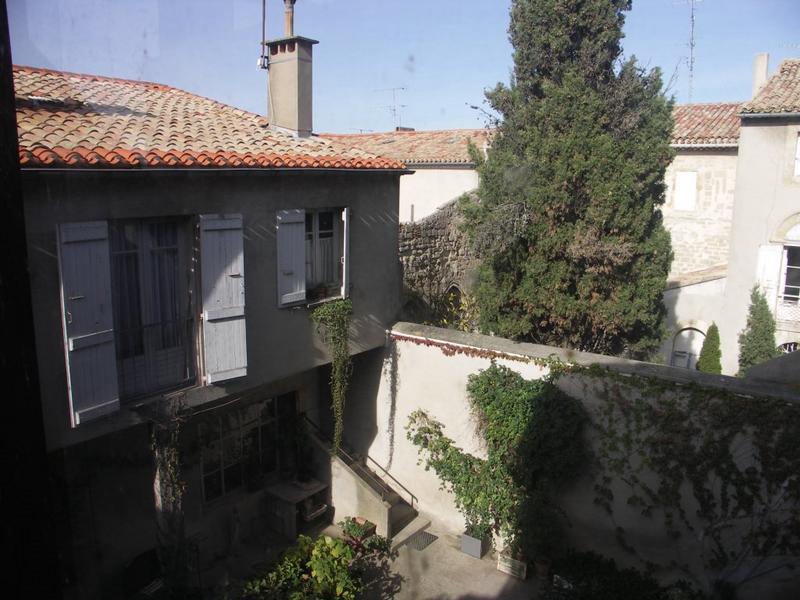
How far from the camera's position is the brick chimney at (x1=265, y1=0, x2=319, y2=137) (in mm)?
9594

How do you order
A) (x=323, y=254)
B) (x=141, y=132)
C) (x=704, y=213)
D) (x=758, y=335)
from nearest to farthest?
(x=141, y=132), (x=323, y=254), (x=758, y=335), (x=704, y=213)

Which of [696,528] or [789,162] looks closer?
[696,528]

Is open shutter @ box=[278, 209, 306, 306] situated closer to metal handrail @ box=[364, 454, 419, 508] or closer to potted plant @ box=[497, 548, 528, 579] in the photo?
metal handrail @ box=[364, 454, 419, 508]

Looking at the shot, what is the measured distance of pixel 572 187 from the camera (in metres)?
9.90

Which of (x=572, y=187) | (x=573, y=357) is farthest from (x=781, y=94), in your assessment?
(x=573, y=357)

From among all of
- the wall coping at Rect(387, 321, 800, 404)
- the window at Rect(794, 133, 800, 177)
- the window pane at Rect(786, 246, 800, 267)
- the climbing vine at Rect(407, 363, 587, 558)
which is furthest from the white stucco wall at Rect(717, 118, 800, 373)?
the climbing vine at Rect(407, 363, 587, 558)

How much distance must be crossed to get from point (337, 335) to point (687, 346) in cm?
1197

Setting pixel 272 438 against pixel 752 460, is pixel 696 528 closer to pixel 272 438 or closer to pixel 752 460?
pixel 752 460

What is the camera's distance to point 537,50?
10.4 m

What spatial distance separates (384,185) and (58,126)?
4.70 meters

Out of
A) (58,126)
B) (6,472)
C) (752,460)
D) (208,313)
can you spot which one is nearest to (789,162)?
(752,460)

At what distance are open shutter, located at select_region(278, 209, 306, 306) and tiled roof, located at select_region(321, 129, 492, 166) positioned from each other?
8.35 meters

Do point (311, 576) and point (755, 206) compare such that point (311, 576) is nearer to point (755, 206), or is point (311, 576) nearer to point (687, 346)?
point (687, 346)

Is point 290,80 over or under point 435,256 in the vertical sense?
over
